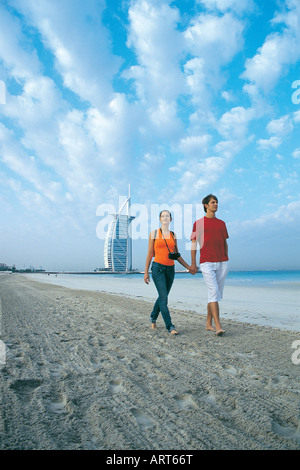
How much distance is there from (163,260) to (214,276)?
0.87 m

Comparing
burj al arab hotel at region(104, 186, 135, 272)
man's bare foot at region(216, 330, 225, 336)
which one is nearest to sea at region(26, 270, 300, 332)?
man's bare foot at region(216, 330, 225, 336)

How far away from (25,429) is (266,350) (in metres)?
2.91

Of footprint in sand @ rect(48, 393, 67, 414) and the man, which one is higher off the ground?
the man

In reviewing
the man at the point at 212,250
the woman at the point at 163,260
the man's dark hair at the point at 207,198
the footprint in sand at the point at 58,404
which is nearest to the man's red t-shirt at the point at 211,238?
the man at the point at 212,250

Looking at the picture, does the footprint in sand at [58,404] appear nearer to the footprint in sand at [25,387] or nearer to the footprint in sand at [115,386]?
the footprint in sand at [25,387]

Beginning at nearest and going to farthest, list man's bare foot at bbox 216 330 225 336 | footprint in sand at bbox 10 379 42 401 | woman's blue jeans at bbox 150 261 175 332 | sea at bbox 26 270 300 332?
footprint in sand at bbox 10 379 42 401 → man's bare foot at bbox 216 330 225 336 → woman's blue jeans at bbox 150 261 175 332 → sea at bbox 26 270 300 332

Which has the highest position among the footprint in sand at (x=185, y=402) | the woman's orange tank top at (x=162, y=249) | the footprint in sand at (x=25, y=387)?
the woman's orange tank top at (x=162, y=249)

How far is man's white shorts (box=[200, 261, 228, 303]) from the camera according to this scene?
413 cm

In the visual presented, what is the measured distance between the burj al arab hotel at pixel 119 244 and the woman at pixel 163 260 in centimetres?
9597

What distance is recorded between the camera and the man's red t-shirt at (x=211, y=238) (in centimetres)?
418

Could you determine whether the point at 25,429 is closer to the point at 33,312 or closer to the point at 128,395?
the point at 128,395

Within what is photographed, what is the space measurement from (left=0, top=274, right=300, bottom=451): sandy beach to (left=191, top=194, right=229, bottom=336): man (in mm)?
619

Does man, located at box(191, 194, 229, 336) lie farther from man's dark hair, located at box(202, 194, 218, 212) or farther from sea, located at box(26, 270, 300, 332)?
sea, located at box(26, 270, 300, 332)
